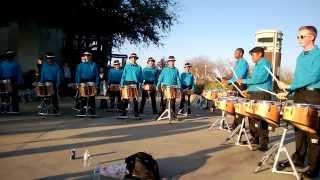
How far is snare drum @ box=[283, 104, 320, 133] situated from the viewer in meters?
7.19

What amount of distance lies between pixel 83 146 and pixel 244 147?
11.5ft

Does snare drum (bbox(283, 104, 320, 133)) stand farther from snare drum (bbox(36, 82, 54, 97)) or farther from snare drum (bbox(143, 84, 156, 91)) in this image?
snare drum (bbox(143, 84, 156, 91))

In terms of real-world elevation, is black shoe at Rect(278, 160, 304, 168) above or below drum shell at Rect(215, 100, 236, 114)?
below

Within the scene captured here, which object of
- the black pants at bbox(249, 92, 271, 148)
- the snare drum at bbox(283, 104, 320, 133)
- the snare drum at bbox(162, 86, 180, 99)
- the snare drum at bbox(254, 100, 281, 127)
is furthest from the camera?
the snare drum at bbox(162, 86, 180, 99)

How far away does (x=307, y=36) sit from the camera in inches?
318

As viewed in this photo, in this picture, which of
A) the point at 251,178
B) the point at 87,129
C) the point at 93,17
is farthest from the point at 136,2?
the point at 251,178

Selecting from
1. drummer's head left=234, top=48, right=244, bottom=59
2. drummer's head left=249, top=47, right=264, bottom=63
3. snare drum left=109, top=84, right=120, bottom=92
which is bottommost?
snare drum left=109, top=84, right=120, bottom=92

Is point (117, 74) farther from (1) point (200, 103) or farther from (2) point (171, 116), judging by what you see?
(1) point (200, 103)

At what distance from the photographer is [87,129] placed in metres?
13.2

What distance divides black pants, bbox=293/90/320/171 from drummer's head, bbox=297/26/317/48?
0.77 meters

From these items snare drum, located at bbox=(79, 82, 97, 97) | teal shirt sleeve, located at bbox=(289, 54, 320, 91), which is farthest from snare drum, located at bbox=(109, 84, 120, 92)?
teal shirt sleeve, located at bbox=(289, 54, 320, 91)

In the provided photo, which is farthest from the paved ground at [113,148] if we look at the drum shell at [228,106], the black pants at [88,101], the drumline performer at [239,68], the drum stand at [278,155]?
the black pants at [88,101]

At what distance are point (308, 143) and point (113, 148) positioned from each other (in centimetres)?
385

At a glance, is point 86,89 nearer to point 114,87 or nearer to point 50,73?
point 50,73
